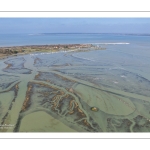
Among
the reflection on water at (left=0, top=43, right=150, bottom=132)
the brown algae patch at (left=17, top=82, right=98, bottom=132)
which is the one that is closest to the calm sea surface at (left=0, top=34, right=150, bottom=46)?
the reflection on water at (left=0, top=43, right=150, bottom=132)

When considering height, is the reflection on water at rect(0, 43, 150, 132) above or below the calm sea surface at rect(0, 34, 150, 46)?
below

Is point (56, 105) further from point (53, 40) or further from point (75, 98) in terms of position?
point (53, 40)

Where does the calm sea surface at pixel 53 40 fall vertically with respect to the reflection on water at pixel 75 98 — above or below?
above

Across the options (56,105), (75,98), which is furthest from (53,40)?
(56,105)

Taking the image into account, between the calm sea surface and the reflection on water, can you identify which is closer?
the reflection on water

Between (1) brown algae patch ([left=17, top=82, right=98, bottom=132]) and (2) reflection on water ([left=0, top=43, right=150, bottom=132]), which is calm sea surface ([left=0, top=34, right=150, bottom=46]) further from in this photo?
(1) brown algae patch ([left=17, top=82, right=98, bottom=132])

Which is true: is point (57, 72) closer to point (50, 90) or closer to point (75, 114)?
point (50, 90)

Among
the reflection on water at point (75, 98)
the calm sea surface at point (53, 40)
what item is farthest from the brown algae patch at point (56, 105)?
the calm sea surface at point (53, 40)

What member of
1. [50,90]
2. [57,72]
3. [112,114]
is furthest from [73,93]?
[57,72]

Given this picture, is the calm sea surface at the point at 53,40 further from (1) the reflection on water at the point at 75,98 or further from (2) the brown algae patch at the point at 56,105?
(2) the brown algae patch at the point at 56,105
